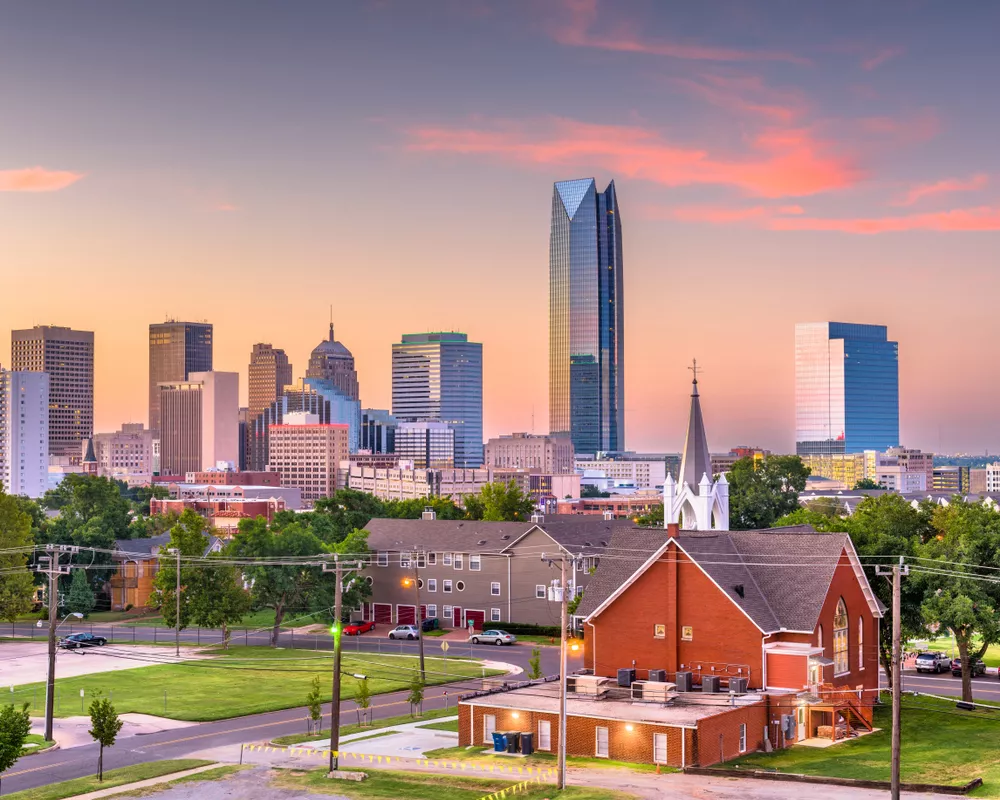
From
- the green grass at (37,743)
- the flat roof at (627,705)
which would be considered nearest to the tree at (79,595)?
the green grass at (37,743)

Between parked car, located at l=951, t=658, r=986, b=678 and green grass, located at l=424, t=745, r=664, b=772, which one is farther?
parked car, located at l=951, t=658, r=986, b=678

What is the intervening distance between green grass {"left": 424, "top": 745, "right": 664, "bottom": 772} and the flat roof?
186cm

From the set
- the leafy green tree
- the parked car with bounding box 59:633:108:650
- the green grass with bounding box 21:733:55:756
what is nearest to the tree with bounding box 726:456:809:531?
the leafy green tree

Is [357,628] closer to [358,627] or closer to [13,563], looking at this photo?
[358,627]

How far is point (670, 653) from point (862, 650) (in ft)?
35.6

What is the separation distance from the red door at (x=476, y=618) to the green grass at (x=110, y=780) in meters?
51.9

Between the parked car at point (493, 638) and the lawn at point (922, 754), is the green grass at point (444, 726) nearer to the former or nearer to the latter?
the lawn at point (922, 754)

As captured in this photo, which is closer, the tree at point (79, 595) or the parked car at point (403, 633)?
the parked car at point (403, 633)

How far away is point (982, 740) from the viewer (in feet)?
193

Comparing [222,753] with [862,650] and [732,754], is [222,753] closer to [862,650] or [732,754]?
[732,754]

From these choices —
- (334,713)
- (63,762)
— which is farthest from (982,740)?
(63,762)

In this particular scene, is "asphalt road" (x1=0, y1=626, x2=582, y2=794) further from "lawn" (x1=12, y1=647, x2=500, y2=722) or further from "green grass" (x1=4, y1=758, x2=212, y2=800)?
"lawn" (x1=12, y1=647, x2=500, y2=722)

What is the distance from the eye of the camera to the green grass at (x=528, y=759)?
5472cm

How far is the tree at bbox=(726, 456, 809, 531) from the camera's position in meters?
138
